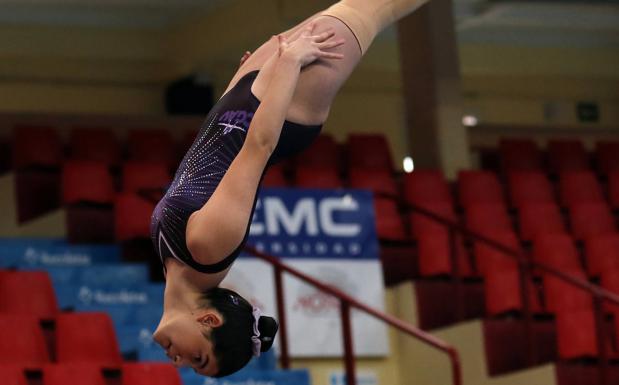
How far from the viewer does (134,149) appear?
10.1m

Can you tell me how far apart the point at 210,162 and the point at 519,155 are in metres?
7.70

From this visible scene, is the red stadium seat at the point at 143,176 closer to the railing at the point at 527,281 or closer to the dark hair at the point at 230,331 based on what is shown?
the railing at the point at 527,281

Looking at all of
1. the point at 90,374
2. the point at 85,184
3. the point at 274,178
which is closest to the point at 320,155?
the point at 274,178

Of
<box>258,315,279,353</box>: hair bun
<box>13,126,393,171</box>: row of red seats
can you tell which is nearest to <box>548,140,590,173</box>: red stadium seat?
<box>13,126,393,171</box>: row of red seats

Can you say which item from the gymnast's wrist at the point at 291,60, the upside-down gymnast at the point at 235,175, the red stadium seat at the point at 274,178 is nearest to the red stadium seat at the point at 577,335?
the red stadium seat at the point at 274,178

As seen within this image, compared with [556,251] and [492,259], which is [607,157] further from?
[492,259]

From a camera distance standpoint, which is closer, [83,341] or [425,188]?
[83,341]

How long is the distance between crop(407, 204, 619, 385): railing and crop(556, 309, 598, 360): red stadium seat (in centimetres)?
9

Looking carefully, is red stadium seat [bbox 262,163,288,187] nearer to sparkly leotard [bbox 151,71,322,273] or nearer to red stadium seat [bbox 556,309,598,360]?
red stadium seat [bbox 556,309,598,360]

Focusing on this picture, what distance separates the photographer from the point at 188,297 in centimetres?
358

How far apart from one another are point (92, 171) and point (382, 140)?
268 centimetres

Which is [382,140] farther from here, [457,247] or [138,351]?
[138,351]

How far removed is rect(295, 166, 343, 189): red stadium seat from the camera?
9.32 m

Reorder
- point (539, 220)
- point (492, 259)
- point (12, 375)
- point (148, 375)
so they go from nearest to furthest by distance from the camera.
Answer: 1. point (12, 375)
2. point (148, 375)
3. point (492, 259)
4. point (539, 220)
